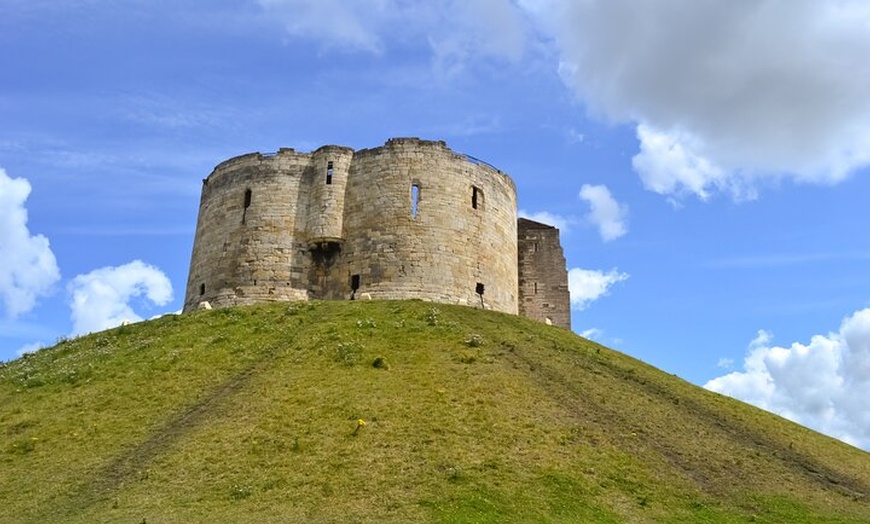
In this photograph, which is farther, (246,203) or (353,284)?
(246,203)

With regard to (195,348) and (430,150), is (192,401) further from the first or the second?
(430,150)

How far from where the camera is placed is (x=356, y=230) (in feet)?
123

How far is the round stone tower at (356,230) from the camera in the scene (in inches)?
1441

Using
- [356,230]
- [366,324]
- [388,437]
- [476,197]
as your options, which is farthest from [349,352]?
[476,197]

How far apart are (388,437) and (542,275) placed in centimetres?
2632

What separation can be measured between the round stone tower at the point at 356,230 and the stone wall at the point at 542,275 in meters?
4.95

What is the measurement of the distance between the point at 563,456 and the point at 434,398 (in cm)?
449

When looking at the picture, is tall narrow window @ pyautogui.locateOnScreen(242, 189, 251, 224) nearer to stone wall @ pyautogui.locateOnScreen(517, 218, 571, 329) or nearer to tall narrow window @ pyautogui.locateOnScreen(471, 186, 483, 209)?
tall narrow window @ pyautogui.locateOnScreen(471, 186, 483, 209)

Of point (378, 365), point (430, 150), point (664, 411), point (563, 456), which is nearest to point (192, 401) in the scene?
point (378, 365)

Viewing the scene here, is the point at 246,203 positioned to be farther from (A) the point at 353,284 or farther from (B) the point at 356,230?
(A) the point at 353,284

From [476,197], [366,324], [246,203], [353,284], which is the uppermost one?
[476,197]

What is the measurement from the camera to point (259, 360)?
27.0 meters

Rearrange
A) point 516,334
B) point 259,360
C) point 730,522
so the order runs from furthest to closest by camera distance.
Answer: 1. point 516,334
2. point 259,360
3. point 730,522

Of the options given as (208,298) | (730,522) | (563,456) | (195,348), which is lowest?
(730,522)
